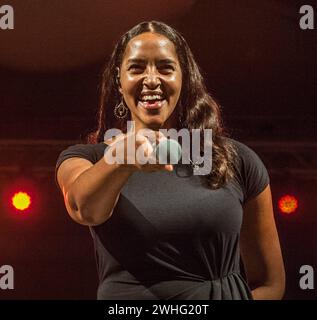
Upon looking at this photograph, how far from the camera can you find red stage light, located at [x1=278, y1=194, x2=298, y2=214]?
3184mm

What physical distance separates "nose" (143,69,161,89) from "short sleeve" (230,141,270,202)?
0.23 metres

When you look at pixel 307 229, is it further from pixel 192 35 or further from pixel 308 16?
pixel 308 16

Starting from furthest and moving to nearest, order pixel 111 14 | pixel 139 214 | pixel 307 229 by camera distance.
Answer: pixel 307 229, pixel 111 14, pixel 139 214

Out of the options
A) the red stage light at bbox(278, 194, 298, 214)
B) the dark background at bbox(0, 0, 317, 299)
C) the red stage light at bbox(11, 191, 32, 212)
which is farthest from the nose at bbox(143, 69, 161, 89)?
the red stage light at bbox(278, 194, 298, 214)

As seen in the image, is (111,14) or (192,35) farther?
(192,35)

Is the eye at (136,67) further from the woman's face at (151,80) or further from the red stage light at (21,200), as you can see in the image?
the red stage light at (21,200)

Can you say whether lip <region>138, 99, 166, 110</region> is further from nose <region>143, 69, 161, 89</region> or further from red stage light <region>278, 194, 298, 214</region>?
red stage light <region>278, 194, 298, 214</region>

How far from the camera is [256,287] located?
125 cm

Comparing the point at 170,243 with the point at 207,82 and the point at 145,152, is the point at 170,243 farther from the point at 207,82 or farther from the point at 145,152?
the point at 207,82

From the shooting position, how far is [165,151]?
2.72 ft

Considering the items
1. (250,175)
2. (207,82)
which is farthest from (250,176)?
(207,82)
